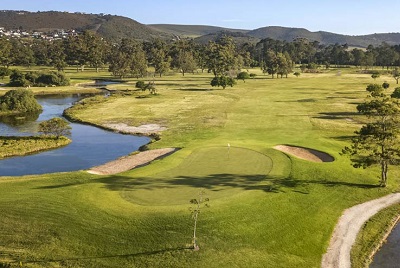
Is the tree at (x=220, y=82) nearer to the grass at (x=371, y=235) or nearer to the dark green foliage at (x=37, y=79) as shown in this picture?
the dark green foliage at (x=37, y=79)

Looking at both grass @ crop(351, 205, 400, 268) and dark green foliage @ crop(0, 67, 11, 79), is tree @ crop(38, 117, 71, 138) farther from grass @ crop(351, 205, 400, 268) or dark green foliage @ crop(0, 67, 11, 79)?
dark green foliage @ crop(0, 67, 11, 79)

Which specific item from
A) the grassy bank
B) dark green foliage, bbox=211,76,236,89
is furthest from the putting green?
dark green foliage, bbox=211,76,236,89

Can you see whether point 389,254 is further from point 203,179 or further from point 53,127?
point 53,127

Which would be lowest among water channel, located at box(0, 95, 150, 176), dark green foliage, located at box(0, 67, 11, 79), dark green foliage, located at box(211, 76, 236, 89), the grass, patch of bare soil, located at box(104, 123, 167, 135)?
the grass

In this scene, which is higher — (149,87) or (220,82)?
Answer: (220,82)

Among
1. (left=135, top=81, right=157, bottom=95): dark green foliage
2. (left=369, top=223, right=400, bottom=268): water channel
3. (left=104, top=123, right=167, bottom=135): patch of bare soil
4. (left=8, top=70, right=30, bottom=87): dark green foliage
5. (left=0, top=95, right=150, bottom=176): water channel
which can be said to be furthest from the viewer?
(left=8, top=70, right=30, bottom=87): dark green foliage

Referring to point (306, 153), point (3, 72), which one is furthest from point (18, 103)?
point (3, 72)

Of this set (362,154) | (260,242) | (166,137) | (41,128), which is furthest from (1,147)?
(362,154)
